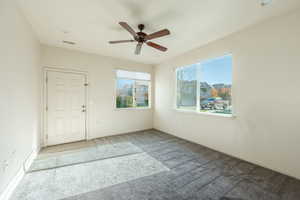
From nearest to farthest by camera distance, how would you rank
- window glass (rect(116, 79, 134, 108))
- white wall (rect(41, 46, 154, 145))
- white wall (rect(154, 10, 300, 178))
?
white wall (rect(154, 10, 300, 178)), white wall (rect(41, 46, 154, 145)), window glass (rect(116, 79, 134, 108))

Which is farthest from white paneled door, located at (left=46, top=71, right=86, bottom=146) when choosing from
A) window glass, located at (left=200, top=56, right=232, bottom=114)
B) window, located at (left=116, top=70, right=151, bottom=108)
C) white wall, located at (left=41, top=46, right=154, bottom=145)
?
window glass, located at (left=200, top=56, right=232, bottom=114)

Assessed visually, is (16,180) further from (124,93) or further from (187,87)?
(187,87)

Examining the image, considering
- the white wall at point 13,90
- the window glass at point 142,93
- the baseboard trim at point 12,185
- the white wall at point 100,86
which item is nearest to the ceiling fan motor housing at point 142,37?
the white wall at point 13,90

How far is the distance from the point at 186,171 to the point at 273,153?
61.9 inches

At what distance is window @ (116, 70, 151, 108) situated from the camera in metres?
4.75

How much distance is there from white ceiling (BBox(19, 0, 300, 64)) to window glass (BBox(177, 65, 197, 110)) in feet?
3.41

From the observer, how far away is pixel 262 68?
2.45 meters

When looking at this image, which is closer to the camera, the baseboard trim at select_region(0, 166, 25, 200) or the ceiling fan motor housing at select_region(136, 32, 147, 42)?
the baseboard trim at select_region(0, 166, 25, 200)

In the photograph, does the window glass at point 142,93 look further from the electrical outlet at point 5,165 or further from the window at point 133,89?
the electrical outlet at point 5,165

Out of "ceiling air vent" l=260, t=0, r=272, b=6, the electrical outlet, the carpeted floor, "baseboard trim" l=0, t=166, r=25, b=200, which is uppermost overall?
"ceiling air vent" l=260, t=0, r=272, b=6

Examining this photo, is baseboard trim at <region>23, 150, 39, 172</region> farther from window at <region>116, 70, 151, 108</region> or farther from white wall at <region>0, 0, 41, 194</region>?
window at <region>116, 70, 151, 108</region>

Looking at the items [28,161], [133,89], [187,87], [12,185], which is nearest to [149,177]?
[12,185]

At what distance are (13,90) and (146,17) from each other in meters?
2.34

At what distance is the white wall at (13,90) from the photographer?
1621mm
